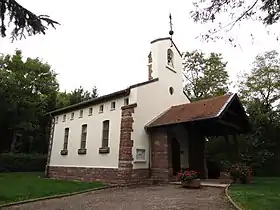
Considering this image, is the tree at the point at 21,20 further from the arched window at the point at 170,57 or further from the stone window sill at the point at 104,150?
the arched window at the point at 170,57

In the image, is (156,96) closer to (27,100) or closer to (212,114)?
(212,114)

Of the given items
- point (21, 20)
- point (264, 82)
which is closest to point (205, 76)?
point (264, 82)

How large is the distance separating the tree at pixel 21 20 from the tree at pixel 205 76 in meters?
20.7

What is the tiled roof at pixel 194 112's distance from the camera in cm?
1312

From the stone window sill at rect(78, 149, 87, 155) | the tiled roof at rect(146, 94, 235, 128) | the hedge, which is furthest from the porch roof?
the hedge

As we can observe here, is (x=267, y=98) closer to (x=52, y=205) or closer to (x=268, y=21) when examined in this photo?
(x=268, y=21)

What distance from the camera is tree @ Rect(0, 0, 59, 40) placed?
5602 mm

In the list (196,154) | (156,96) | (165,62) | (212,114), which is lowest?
(196,154)

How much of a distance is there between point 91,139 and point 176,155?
16.5ft

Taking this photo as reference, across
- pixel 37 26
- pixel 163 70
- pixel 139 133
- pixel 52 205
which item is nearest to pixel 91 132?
pixel 139 133

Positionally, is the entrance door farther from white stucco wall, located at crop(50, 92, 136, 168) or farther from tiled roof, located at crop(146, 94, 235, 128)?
white stucco wall, located at crop(50, 92, 136, 168)

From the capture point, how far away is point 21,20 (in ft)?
19.0

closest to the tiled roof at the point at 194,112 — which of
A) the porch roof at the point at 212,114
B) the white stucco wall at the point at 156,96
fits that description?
the porch roof at the point at 212,114

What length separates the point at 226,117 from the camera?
47.8ft
